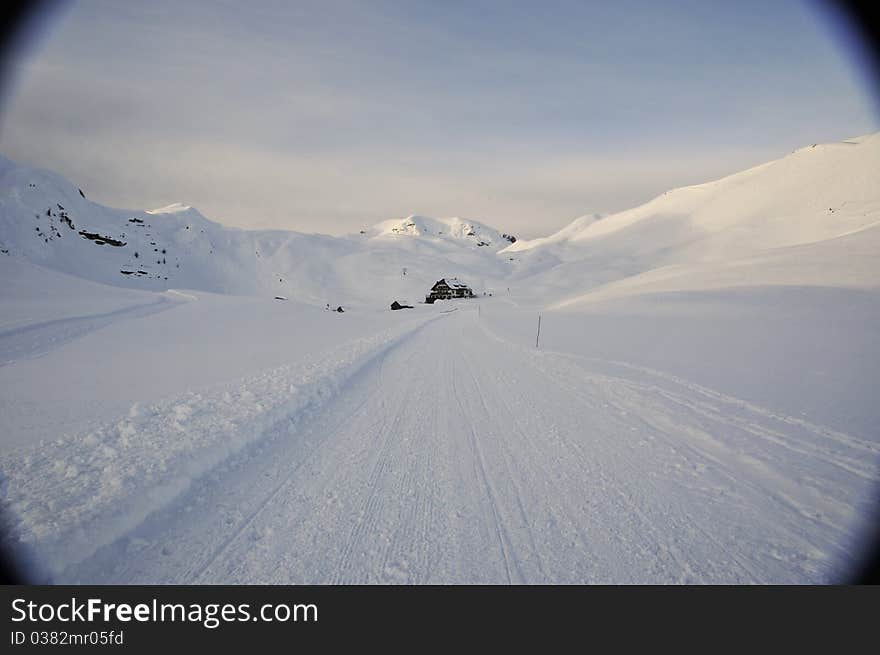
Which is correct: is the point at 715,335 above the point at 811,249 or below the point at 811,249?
below

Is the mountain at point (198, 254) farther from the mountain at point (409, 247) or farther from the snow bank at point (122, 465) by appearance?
the snow bank at point (122, 465)

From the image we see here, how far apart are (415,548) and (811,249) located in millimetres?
27401

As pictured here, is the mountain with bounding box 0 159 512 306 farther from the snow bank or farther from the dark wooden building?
the snow bank

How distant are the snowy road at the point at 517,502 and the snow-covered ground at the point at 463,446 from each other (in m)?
0.03

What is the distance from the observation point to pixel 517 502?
3.83 m

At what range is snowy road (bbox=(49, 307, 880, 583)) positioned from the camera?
2.89m

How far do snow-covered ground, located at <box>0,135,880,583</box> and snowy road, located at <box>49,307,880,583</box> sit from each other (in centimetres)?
3

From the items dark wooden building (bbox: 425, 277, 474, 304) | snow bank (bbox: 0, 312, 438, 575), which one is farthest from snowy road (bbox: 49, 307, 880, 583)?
dark wooden building (bbox: 425, 277, 474, 304)

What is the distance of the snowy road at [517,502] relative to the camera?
289 cm

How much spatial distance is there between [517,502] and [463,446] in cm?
158

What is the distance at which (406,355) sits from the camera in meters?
14.0

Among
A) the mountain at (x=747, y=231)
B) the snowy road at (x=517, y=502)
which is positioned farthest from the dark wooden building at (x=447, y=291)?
the snowy road at (x=517, y=502)
